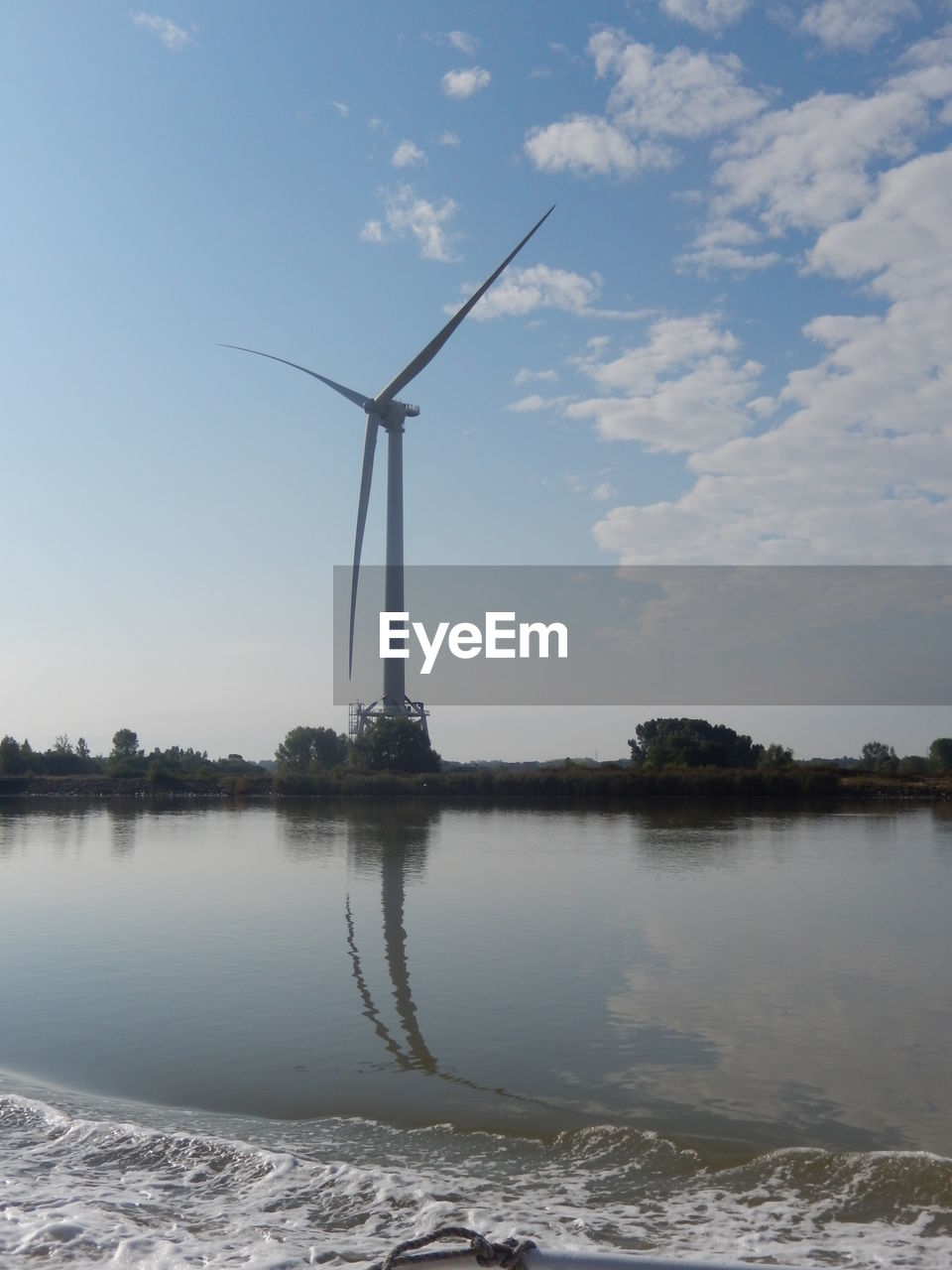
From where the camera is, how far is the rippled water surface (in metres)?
6.20

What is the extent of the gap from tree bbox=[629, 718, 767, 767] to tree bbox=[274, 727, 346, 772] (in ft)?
88.5

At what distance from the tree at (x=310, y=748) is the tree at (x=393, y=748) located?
26.5 meters

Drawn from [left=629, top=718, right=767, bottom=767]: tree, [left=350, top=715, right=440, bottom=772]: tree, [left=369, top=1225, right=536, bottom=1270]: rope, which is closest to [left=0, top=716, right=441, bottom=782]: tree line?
[left=350, top=715, right=440, bottom=772]: tree

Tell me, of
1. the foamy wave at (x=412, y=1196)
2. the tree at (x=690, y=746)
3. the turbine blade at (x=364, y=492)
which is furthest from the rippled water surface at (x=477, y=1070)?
the tree at (x=690, y=746)

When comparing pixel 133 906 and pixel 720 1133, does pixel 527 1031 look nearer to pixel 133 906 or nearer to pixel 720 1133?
pixel 720 1133

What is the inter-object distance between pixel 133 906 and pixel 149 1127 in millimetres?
13466

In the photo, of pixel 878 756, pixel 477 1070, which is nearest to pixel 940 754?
pixel 878 756

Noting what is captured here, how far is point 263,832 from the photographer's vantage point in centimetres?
4138

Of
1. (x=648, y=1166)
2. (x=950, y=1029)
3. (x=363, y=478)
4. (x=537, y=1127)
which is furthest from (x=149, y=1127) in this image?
(x=363, y=478)

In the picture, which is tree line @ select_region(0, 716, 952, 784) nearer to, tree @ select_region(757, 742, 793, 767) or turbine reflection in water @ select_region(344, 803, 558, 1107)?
tree @ select_region(757, 742, 793, 767)

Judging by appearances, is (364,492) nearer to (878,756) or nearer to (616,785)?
(616,785)

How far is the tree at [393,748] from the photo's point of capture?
7331 centimetres

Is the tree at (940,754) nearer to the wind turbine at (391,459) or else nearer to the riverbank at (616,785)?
→ the riverbank at (616,785)

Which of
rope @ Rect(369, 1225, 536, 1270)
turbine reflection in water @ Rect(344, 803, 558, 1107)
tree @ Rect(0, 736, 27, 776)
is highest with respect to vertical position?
tree @ Rect(0, 736, 27, 776)
